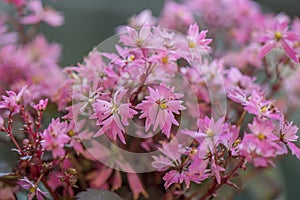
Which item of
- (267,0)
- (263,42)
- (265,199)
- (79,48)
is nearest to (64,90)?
(263,42)

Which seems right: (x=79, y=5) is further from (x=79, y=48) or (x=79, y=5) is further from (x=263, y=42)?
(x=263, y=42)

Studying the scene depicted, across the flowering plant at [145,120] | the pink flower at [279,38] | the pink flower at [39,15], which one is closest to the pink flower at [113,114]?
the flowering plant at [145,120]

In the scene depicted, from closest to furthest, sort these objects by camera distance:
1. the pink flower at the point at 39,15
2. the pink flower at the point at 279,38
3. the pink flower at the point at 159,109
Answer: the pink flower at the point at 159,109 → the pink flower at the point at 279,38 → the pink flower at the point at 39,15

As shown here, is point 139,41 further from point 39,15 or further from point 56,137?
point 39,15

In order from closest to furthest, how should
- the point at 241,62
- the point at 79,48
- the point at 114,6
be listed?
the point at 241,62, the point at 79,48, the point at 114,6

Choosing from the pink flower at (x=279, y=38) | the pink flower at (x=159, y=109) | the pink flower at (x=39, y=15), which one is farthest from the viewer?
the pink flower at (x=39, y=15)

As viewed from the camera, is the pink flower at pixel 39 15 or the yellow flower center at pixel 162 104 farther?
the pink flower at pixel 39 15

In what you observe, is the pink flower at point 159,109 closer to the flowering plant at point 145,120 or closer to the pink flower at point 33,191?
the flowering plant at point 145,120

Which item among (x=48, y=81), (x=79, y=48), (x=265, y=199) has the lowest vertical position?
(x=265, y=199)
